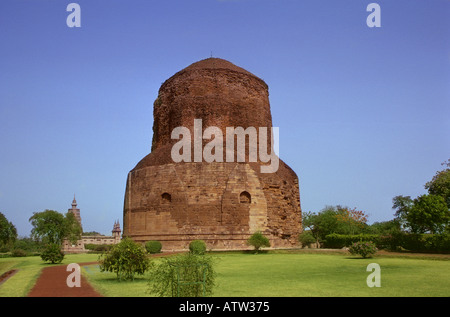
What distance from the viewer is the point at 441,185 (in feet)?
83.8

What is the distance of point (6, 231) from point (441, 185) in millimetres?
35119

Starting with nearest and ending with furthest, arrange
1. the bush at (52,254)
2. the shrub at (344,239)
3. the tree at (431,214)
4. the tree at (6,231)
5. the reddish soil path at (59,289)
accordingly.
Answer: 1. the reddish soil path at (59,289)
2. the bush at (52,254)
3. the tree at (431,214)
4. the shrub at (344,239)
5. the tree at (6,231)

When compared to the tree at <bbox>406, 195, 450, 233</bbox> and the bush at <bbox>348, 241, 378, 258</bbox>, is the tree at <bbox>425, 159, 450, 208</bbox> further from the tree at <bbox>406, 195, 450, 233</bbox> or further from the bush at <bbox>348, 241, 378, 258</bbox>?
the bush at <bbox>348, 241, 378, 258</bbox>

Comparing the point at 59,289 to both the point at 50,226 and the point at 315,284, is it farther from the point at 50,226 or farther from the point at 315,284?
the point at 50,226

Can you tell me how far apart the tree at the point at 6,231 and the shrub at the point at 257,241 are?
24708mm

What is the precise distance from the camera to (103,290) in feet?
27.0

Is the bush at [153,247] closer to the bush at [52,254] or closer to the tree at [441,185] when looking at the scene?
the bush at [52,254]

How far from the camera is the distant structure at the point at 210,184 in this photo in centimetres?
2122

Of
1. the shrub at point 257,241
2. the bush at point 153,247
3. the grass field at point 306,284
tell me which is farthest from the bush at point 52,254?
the shrub at point 257,241

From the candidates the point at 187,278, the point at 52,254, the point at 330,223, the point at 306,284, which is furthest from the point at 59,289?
the point at 330,223

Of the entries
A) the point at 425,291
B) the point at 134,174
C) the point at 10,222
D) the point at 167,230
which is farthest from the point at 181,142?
the point at 10,222

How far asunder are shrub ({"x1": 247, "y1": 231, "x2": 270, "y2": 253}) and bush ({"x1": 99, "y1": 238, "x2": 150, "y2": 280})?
10.1m

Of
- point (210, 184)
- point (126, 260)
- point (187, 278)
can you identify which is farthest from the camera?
point (210, 184)
